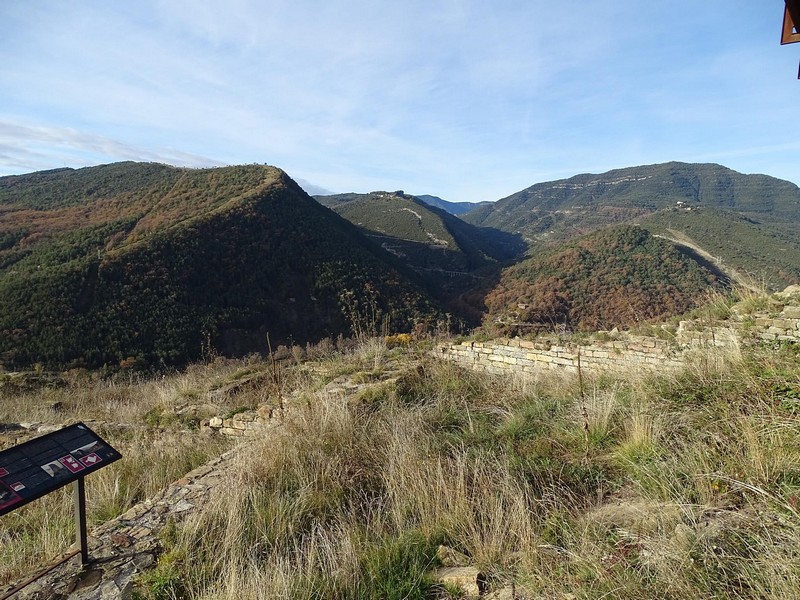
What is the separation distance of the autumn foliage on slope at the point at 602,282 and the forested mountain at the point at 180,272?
7251 mm

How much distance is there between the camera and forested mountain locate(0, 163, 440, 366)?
19.7 metres

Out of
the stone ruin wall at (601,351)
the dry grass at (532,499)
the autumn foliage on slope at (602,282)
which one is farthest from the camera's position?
the autumn foliage on slope at (602,282)

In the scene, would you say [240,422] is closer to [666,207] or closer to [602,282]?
[602,282]

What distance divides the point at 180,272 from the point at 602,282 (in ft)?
90.4

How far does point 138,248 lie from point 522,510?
2811 centimetres

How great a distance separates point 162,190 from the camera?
123 feet

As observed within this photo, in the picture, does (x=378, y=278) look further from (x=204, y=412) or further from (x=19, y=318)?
(x=204, y=412)

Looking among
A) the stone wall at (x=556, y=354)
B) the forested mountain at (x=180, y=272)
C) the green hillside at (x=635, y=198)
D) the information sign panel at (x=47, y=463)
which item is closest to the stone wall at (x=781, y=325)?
the stone wall at (x=556, y=354)

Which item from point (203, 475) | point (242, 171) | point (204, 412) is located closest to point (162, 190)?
point (242, 171)

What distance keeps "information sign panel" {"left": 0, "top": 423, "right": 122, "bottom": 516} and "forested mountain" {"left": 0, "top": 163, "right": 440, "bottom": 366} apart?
1211 centimetres

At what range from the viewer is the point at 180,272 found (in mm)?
25078

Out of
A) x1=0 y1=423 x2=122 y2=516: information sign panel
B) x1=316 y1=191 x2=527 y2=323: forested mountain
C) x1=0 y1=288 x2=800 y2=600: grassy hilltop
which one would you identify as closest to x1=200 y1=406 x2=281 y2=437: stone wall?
x1=0 y1=288 x2=800 y2=600: grassy hilltop

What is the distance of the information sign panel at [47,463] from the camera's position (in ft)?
6.40

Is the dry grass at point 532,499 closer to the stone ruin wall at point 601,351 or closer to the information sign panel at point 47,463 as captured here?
the information sign panel at point 47,463
